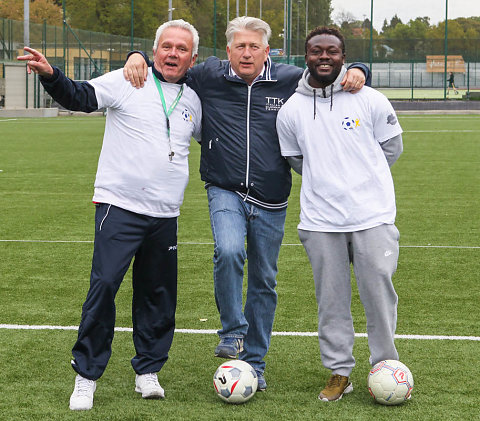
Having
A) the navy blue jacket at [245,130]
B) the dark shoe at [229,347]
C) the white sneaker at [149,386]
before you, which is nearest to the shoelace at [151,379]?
the white sneaker at [149,386]

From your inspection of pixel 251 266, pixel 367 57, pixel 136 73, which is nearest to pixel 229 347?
pixel 251 266

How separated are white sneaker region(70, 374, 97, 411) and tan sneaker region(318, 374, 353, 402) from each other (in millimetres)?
1185

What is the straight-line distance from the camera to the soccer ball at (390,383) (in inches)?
177

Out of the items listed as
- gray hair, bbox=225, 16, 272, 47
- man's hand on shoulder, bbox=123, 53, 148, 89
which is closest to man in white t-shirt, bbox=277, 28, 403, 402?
gray hair, bbox=225, 16, 272, 47

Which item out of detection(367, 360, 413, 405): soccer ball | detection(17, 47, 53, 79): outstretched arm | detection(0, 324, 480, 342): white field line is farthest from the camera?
detection(0, 324, 480, 342): white field line

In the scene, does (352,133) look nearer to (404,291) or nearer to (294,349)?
(294,349)

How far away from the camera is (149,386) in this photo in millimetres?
4676

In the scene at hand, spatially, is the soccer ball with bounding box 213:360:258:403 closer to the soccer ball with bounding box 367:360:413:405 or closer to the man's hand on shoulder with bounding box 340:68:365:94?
the soccer ball with bounding box 367:360:413:405

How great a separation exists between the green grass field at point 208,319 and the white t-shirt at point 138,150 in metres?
1.05

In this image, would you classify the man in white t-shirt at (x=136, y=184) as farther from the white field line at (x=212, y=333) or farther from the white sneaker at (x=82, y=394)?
the white field line at (x=212, y=333)

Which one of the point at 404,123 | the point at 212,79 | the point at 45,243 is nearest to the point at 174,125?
the point at 212,79

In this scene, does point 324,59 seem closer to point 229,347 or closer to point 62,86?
point 62,86

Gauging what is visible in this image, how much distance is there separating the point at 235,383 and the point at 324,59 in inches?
67.6

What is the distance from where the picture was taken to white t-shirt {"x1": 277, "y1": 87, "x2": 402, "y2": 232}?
449 centimetres
